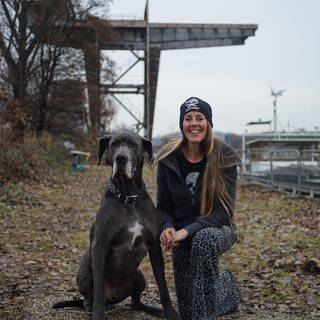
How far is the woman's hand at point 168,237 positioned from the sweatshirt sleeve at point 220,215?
0.41 feet

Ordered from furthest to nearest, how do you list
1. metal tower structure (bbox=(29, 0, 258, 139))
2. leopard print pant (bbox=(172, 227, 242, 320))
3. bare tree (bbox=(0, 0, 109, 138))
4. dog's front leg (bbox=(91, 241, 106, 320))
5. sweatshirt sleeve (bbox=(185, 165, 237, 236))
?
metal tower structure (bbox=(29, 0, 258, 139)), bare tree (bbox=(0, 0, 109, 138)), sweatshirt sleeve (bbox=(185, 165, 237, 236)), leopard print pant (bbox=(172, 227, 242, 320)), dog's front leg (bbox=(91, 241, 106, 320))

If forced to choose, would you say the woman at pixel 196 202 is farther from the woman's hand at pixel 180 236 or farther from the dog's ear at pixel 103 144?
the dog's ear at pixel 103 144

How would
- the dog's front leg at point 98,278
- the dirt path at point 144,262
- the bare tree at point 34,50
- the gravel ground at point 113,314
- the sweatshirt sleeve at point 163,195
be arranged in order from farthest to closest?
1. the bare tree at point 34,50
2. the dirt path at point 144,262
3. the sweatshirt sleeve at point 163,195
4. the gravel ground at point 113,314
5. the dog's front leg at point 98,278

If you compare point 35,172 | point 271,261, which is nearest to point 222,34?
point 35,172

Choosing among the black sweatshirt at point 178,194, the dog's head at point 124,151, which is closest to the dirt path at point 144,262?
the black sweatshirt at point 178,194

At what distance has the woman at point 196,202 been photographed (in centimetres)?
340

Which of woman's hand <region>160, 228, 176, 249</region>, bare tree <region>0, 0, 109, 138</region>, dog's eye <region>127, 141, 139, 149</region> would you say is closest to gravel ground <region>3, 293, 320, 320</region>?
woman's hand <region>160, 228, 176, 249</region>

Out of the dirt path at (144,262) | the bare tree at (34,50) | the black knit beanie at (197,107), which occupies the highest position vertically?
the bare tree at (34,50)

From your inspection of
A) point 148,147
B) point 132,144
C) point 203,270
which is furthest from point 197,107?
point 203,270

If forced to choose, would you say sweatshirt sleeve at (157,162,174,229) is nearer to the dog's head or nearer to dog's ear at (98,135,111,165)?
the dog's head

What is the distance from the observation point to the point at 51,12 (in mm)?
17516

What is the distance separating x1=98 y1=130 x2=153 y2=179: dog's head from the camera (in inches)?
129

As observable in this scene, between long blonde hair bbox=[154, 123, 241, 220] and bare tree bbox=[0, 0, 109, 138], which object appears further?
bare tree bbox=[0, 0, 109, 138]

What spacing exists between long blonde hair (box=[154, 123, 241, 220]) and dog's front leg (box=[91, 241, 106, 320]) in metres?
0.91
